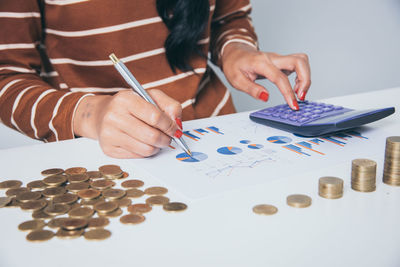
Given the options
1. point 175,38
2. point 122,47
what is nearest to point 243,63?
point 175,38

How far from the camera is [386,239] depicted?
1.16 ft

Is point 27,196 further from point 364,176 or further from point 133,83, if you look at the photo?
point 364,176

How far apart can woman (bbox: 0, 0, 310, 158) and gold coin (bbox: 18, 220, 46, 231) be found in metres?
0.19

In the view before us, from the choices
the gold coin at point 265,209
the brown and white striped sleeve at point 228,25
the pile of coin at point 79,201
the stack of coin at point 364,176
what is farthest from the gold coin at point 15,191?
the brown and white striped sleeve at point 228,25

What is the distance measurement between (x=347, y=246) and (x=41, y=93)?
0.55 m

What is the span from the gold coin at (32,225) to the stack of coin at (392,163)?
368mm

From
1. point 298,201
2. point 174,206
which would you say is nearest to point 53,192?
point 174,206

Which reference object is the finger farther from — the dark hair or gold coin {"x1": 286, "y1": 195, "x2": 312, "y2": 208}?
gold coin {"x1": 286, "y1": 195, "x2": 312, "y2": 208}

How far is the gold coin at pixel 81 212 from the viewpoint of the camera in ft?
1.30

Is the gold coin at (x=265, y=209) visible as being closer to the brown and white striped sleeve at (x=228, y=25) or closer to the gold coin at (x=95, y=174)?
the gold coin at (x=95, y=174)

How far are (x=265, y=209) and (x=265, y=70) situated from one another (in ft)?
1.50

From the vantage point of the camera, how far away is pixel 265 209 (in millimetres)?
407

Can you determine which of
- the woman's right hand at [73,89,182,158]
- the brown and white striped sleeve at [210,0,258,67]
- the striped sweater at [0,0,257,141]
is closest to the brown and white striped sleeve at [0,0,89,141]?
the striped sweater at [0,0,257,141]

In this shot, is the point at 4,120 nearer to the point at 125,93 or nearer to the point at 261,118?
the point at 125,93
